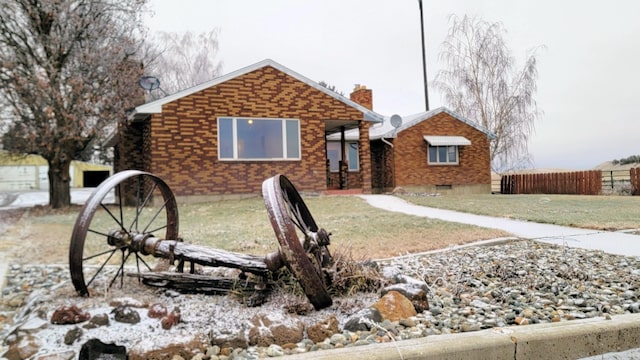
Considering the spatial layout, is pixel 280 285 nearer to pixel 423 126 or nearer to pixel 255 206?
pixel 255 206

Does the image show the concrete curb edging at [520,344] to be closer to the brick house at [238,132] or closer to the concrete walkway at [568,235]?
the concrete walkway at [568,235]

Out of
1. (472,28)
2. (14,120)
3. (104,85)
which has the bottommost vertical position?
(14,120)

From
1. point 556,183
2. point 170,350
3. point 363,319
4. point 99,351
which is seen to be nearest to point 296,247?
point 363,319

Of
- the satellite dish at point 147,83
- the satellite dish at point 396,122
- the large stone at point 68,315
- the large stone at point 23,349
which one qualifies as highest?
the satellite dish at point 147,83

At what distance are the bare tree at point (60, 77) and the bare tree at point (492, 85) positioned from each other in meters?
19.9

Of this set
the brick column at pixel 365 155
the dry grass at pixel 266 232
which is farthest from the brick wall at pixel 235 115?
the dry grass at pixel 266 232

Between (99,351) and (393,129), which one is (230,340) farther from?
(393,129)

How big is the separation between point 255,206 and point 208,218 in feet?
6.98

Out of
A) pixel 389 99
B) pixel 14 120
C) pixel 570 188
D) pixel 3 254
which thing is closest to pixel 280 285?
pixel 3 254

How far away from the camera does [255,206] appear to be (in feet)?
41.8

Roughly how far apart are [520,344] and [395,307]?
2.72ft

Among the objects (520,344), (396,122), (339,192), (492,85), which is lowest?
(520,344)

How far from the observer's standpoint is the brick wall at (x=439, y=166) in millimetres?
19859

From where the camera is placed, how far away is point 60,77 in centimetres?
1397
